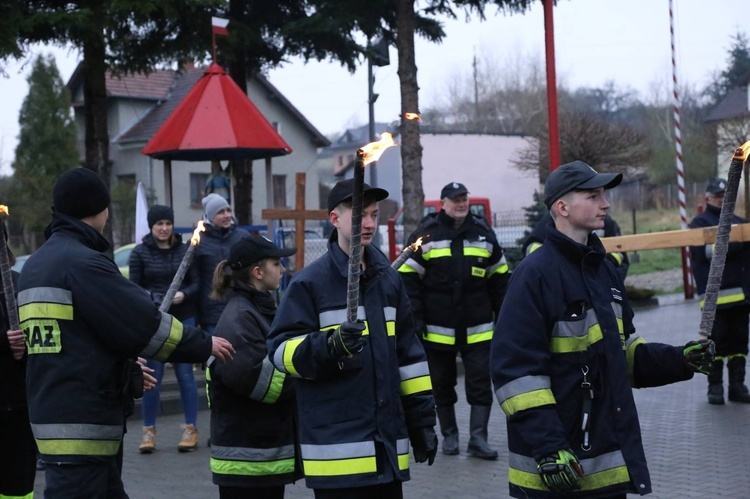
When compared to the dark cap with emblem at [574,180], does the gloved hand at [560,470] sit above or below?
below

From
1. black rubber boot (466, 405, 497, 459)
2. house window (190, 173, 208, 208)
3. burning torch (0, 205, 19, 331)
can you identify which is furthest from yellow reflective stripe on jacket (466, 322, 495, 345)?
house window (190, 173, 208, 208)

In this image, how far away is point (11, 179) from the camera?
128 feet

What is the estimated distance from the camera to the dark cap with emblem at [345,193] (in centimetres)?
450

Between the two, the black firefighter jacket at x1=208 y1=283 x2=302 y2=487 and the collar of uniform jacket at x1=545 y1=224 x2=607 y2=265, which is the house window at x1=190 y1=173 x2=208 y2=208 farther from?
the collar of uniform jacket at x1=545 y1=224 x2=607 y2=265

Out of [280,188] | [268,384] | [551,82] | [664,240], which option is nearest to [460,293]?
[664,240]

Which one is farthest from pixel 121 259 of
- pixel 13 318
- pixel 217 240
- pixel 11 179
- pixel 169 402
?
pixel 11 179

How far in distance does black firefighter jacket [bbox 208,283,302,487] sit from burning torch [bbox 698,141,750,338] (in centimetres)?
206

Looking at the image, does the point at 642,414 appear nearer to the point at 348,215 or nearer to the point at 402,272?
the point at 402,272

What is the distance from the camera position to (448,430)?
8625 millimetres

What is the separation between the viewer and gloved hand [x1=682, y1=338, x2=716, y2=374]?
403 cm

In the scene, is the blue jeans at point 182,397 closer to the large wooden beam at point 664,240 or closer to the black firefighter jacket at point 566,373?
the large wooden beam at point 664,240

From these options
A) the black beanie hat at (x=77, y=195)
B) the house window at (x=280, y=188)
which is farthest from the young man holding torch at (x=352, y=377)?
the house window at (x=280, y=188)

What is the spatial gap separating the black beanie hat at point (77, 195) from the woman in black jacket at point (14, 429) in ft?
3.08

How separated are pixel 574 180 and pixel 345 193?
986mm
